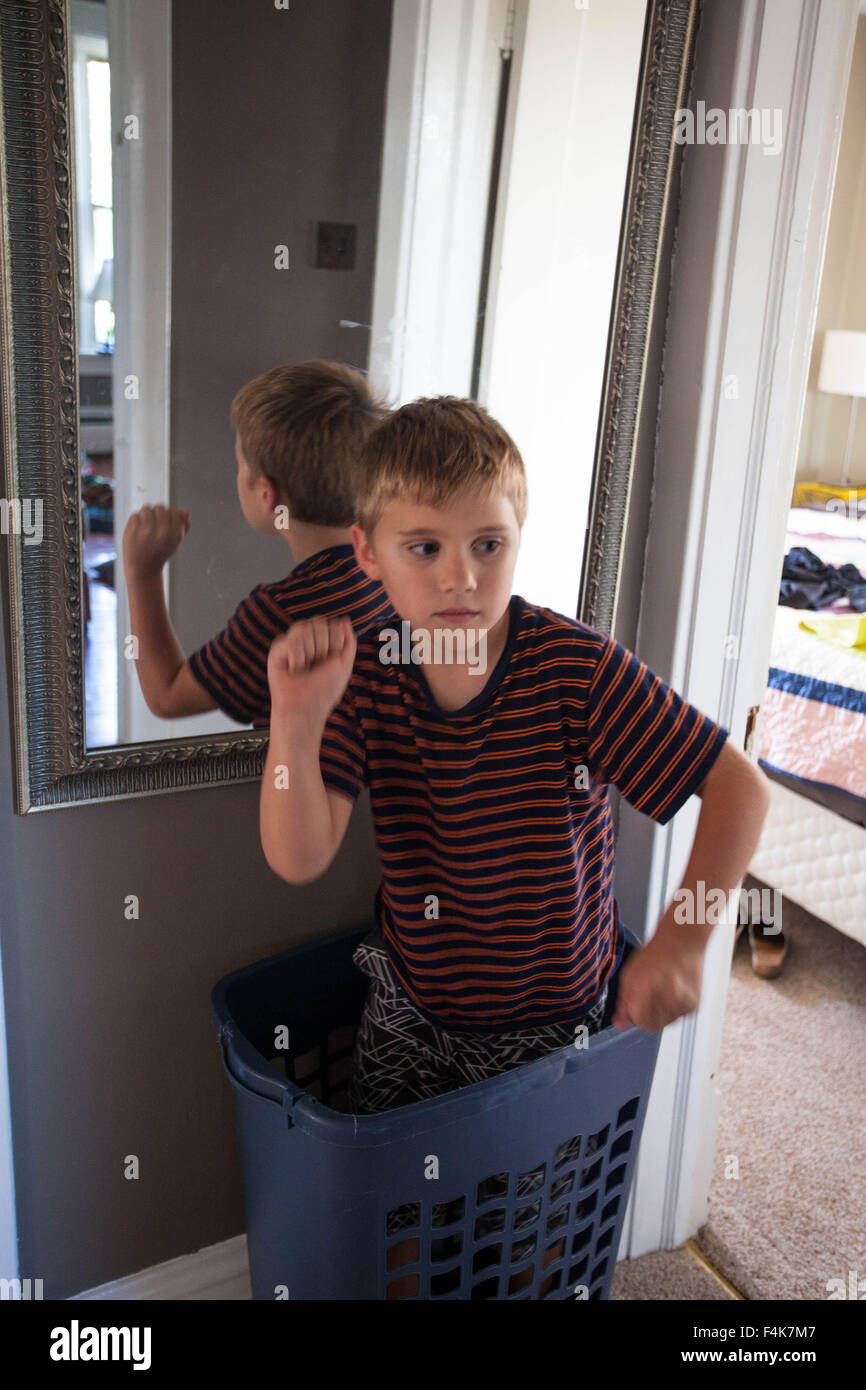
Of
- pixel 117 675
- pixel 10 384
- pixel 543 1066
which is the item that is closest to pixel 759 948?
pixel 543 1066

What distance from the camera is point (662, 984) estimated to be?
3.44 ft

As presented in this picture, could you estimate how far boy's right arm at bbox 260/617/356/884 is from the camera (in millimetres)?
1005

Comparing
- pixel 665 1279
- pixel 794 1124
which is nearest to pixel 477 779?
pixel 665 1279

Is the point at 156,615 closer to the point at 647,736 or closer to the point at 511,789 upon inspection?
the point at 511,789

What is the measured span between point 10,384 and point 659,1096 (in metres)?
1.27

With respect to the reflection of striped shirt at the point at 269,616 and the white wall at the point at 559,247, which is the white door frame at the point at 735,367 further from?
the reflection of striped shirt at the point at 269,616

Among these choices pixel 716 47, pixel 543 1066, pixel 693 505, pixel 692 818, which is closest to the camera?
pixel 543 1066

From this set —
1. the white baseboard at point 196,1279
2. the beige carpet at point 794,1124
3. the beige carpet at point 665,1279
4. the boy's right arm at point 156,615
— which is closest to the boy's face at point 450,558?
the boy's right arm at point 156,615

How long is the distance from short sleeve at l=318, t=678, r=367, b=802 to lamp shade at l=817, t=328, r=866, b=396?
4.08 metres

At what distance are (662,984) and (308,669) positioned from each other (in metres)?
0.44

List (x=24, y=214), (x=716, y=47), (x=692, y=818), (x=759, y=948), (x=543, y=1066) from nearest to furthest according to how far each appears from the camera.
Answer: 1. (x=24, y=214)
2. (x=543, y=1066)
3. (x=716, y=47)
4. (x=692, y=818)
5. (x=759, y=948)

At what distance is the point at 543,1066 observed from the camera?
113 centimetres

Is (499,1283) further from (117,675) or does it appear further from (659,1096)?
(117,675)

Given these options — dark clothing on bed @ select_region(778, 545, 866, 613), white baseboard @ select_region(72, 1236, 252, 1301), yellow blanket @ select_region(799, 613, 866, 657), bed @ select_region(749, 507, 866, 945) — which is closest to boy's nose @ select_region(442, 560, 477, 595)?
white baseboard @ select_region(72, 1236, 252, 1301)
